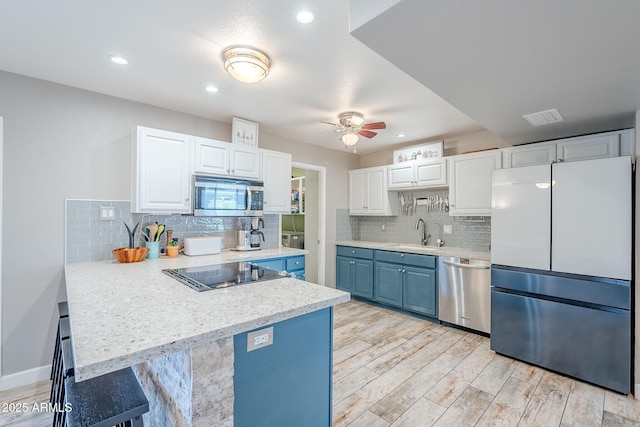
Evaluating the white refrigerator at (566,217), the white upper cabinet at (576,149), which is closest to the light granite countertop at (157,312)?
the white refrigerator at (566,217)

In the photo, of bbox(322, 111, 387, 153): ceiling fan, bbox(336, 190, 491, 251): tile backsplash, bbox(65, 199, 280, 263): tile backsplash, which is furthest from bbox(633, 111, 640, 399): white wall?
bbox(65, 199, 280, 263): tile backsplash

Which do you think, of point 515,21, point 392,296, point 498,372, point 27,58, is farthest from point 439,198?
point 27,58

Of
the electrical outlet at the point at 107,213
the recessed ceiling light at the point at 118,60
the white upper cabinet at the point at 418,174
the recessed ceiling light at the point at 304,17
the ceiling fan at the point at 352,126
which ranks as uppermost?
the recessed ceiling light at the point at 118,60

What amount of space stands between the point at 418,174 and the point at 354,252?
1.53m

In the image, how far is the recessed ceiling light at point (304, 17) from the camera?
1637 mm

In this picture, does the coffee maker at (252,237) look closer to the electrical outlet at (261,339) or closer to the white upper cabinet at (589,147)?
the electrical outlet at (261,339)

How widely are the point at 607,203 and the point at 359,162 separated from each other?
3600 mm

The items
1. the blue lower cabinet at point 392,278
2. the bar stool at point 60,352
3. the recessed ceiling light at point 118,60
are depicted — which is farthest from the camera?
the blue lower cabinet at point 392,278

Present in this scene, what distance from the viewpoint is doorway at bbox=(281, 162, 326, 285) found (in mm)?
4812

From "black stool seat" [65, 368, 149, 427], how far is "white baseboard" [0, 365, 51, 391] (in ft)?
5.92

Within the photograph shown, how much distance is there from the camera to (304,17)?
1671mm

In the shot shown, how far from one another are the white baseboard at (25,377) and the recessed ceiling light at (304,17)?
3363mm

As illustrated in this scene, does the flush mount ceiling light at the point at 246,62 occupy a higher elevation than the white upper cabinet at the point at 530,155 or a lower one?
higher

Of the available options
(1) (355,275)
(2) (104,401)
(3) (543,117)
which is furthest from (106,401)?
(1) (355,275)
